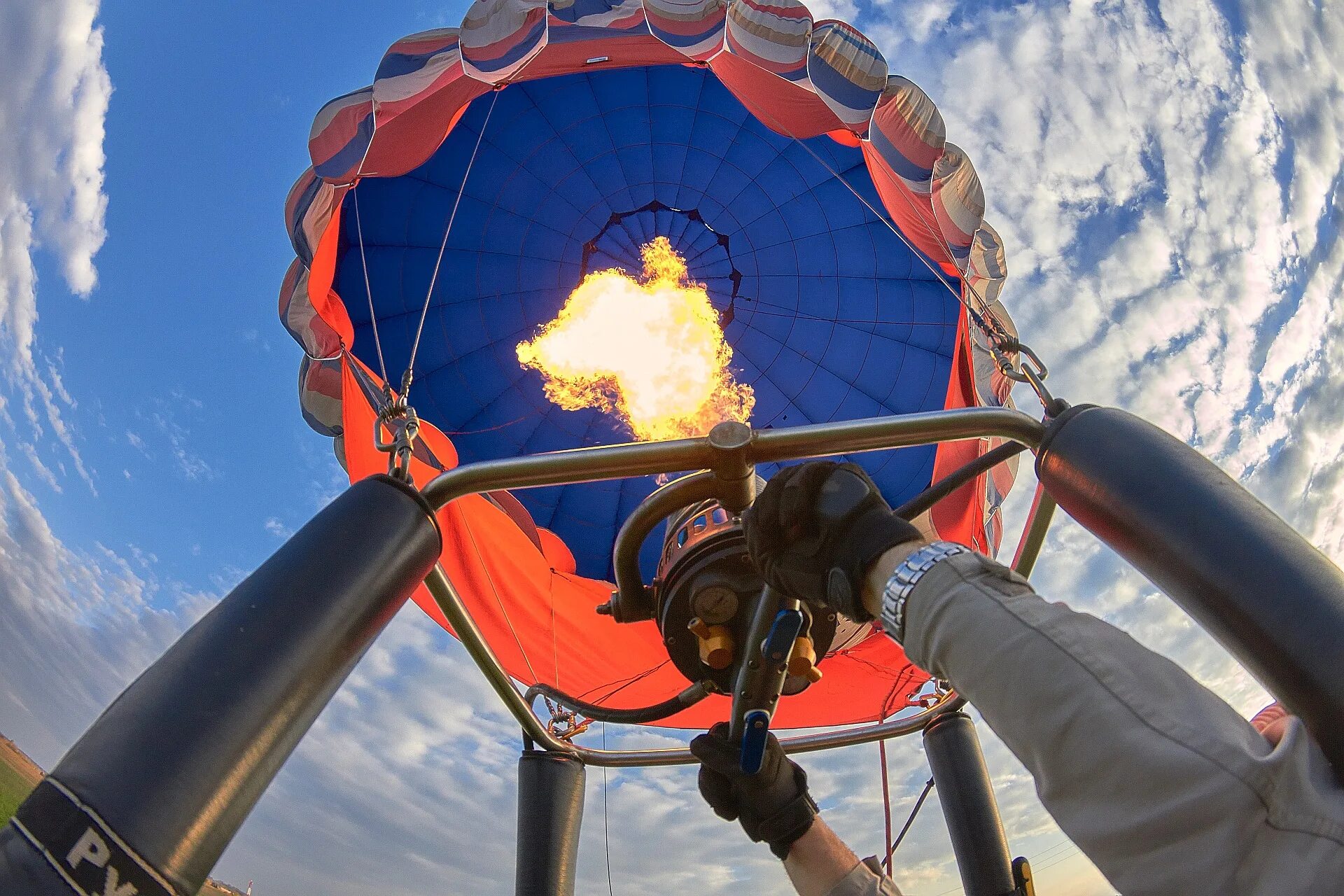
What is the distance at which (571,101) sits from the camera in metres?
4.08

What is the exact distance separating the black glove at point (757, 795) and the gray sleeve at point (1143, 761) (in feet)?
3.94

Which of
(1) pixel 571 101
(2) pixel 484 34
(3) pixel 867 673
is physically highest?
(1) pixel 571 101

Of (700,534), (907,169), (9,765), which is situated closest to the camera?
(700,534)

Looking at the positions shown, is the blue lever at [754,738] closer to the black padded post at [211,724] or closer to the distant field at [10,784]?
the black padded post at [211,724]

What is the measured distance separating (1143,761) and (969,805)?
2.23 m

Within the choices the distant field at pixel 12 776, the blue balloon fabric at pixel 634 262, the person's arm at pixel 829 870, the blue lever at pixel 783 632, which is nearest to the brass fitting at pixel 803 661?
the person's arm at pixel 829 870

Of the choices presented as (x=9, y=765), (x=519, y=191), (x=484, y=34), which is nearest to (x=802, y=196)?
(x=519, y=191)

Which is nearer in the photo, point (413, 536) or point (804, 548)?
point (804, 548)

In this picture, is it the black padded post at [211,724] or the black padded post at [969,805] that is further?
the black padded post at [969,805]

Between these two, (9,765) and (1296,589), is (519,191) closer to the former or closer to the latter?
(1296,589)

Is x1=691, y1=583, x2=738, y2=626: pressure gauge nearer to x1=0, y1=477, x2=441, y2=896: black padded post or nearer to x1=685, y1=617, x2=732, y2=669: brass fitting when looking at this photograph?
x1=685, y1=617, x2=732, y2=669: brass fitting

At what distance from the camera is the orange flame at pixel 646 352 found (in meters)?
4.30

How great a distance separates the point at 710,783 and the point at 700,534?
2.55 ft

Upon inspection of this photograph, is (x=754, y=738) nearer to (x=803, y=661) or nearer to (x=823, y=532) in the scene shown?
(x=803, y=661)
